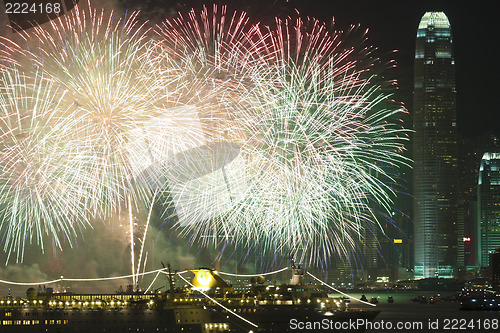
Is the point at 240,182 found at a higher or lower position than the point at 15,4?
lower

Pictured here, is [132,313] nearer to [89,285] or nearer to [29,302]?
[29,302]

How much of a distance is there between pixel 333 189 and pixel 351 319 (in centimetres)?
1774

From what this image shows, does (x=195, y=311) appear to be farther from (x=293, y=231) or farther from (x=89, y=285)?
(x=89, y=285)

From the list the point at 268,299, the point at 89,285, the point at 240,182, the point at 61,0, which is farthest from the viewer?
the point at 89,285

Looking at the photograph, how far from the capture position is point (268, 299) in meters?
77.1

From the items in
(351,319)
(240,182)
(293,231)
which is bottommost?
(351,319)

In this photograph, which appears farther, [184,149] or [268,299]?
[268,299]

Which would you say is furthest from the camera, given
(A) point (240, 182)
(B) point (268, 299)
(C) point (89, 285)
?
(C) point (89, 285)

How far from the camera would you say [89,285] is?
126562mm

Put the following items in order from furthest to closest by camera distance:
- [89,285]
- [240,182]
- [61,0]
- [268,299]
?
[89,285] < [268,299] < [240,182] < [61,0]

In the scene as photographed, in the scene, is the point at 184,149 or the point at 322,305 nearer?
the point at 184,149

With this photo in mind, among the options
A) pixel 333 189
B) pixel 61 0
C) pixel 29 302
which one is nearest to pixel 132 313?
pixel 29 302

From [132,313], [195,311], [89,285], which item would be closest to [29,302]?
[132,313]

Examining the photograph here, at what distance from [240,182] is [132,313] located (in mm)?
15284
